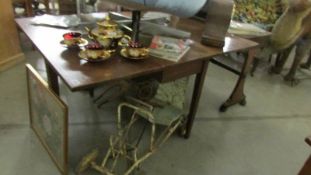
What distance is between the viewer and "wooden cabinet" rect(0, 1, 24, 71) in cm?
230

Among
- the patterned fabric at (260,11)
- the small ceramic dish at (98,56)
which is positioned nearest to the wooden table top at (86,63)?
the small ceramic dish at (98,56)

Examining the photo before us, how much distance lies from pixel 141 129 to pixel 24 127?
75 centimetres

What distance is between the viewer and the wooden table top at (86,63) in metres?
1.10

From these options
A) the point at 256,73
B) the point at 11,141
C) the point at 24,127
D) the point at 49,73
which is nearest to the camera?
the point at 49,73

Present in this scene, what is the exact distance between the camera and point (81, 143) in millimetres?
1687

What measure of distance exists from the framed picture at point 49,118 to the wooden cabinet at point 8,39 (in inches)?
39.8

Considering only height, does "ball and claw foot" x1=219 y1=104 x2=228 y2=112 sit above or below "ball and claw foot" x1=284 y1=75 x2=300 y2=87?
below

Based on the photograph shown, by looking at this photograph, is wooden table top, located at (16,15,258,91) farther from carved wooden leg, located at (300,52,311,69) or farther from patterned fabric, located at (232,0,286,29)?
carved wooden leg, located at (300,52,311,69)

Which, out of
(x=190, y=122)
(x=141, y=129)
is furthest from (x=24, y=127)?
(x=190, y=122)

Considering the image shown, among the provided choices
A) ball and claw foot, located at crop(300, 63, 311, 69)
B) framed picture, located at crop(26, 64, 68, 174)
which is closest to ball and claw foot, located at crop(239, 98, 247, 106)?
ball and claw foot, located at crop(300, 63, 311, 69)

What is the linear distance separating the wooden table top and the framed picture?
0.18m

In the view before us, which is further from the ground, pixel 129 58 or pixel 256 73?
pixel 129 58

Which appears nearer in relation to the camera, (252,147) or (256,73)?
(252,147)

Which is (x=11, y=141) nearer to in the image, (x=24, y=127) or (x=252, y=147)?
(x=24, y=127)
